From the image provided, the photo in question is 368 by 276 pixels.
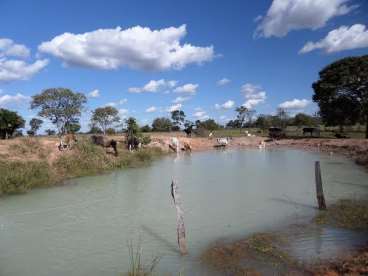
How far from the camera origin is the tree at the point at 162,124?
83.7m

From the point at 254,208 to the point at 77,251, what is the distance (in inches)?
316

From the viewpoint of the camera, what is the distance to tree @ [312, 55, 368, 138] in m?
49.1

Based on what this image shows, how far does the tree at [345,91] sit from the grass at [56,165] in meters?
28.0

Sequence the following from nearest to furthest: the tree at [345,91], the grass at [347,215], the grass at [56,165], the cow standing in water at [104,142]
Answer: the grass at [347,215]
the grass at [56,165]
the cow standing in water at [104,142]
the tree at [345,91]

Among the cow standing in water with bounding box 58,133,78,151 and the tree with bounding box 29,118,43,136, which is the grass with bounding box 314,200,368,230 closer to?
the cow standing in water with bounding box 58,133,78,151

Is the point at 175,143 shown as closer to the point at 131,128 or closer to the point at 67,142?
the point at 131,128

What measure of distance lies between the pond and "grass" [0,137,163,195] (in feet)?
3.98

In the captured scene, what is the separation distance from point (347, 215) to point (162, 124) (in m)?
71.8

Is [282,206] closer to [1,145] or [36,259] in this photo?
[36,259]

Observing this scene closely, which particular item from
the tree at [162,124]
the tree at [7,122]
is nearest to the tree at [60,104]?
the tree at [7,122]

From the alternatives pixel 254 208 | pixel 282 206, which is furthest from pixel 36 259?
pixel 282 206

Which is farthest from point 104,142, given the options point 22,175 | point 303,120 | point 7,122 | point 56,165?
point 303,120

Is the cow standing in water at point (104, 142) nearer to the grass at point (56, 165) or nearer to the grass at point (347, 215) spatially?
the grass at point (56, 165)

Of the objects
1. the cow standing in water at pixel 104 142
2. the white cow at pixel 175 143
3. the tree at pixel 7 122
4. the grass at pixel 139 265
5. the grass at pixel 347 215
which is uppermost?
the tree at pixel 7 122
